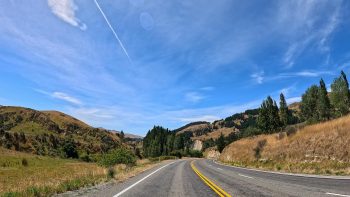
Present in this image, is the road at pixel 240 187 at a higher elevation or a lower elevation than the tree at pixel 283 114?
lower

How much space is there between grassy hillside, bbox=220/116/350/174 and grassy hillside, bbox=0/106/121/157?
80862mm

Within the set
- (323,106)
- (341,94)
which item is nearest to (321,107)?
(323,106)

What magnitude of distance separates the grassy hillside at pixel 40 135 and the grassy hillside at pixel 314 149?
80.9 m

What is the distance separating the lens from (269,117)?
303ft

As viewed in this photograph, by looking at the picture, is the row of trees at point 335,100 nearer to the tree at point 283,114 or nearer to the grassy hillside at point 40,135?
the tree at point 283,114

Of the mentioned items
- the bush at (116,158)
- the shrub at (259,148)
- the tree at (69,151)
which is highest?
the tree at (69,151)

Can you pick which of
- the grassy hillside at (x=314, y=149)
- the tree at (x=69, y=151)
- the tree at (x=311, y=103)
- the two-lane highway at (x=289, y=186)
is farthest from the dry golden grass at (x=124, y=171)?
the tree at (x=69, y=151)

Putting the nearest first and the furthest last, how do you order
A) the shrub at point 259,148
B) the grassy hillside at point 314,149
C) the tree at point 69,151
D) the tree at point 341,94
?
the grassy hillside at point 314,149 → the shrub at point 259,148 → the tree at point 341,94 → the tree at point 69,151

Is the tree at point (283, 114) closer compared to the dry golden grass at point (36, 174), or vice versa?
the dry golden grass at point (36, 174)

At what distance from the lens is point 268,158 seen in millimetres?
40500

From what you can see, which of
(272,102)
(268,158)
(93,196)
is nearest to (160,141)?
(272,102)

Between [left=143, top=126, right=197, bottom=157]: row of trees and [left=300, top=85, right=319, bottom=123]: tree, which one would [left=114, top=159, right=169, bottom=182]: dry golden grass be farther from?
[left=143, top=126, right=197, bottom=157]: row of trees

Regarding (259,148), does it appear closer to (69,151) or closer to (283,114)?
(283,114)

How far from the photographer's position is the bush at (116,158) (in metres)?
33.2
